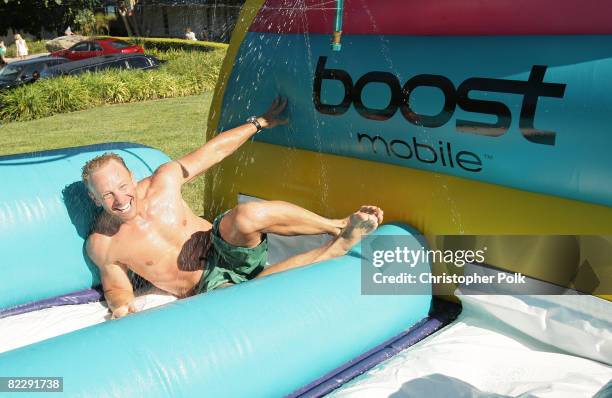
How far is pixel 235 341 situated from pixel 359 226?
0.83 metres

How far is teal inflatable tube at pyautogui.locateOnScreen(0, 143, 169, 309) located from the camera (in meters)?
2.84

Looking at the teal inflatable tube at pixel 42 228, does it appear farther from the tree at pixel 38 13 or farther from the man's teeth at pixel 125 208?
the tree at pixel 38 13

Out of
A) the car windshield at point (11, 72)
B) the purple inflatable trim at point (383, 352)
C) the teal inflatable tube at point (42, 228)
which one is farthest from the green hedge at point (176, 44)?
the purple inflatable trim at point (383, 352)

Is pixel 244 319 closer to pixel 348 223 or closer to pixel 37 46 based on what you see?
pixel 348 223

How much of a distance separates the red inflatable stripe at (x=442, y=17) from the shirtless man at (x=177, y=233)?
825 mm

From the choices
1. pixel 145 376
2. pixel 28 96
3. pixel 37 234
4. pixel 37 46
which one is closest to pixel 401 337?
pixel 145 376

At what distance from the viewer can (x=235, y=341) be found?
1.95 m

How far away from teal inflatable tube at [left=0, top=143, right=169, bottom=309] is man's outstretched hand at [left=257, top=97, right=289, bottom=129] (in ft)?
3.17

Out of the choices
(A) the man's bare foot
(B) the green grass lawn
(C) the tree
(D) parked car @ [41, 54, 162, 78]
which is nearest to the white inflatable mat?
(A) the man's bare foot

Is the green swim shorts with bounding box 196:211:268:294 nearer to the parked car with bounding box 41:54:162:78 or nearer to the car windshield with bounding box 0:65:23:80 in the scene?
the car windshield with bounding box 0:65:23:80

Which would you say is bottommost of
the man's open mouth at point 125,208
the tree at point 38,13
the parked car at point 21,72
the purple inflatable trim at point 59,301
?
the purple inflatable trim at point 59,301

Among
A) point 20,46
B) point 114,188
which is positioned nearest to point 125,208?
point 114,188

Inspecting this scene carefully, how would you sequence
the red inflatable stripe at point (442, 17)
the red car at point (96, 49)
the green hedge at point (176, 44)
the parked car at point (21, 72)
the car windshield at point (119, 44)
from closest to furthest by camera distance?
the red inflatable stripe at point (442, 17) < the parked car at point (21, 72) < the green hedge at point (176, 44) < the red car at point (96, 49) < the car windshield at point (119, 44)

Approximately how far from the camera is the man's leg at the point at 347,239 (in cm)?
255
